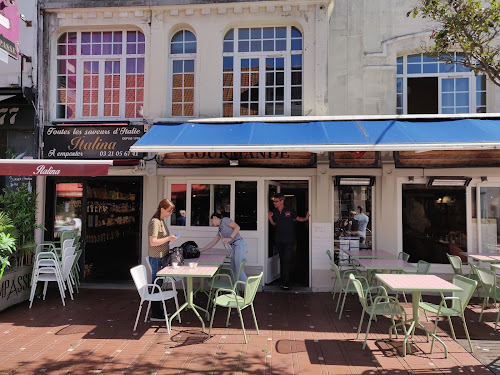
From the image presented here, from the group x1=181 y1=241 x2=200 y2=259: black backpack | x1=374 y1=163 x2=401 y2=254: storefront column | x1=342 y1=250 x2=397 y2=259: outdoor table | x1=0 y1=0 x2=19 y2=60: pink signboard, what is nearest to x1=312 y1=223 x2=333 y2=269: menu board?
x1=342 y1=250 x2=397 y2=259: outdoor table

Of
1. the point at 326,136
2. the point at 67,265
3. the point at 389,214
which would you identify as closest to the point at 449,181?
the point at 389,214

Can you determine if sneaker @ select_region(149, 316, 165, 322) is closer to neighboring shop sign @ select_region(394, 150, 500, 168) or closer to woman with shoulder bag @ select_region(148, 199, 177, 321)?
woman with shoulder bag @ select_region(148, 199, 177, 321)

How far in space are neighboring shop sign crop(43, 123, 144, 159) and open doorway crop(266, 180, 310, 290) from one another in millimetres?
3246

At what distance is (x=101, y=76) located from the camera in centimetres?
888

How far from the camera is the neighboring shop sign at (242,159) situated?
26.4 feet

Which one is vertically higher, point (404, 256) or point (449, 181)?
point (449, 181)

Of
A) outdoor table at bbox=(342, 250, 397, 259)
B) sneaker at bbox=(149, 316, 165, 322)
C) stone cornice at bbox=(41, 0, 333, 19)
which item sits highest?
stone cornice at bbox=(41, 0, 333, 19)

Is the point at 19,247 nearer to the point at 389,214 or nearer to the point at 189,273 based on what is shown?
the point at 189,273

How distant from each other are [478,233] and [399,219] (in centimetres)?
165

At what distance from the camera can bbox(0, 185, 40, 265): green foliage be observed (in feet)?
23.1

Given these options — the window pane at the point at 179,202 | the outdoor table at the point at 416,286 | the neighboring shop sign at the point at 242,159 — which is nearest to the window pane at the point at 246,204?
the neighboring shop sign at the point at 242,159

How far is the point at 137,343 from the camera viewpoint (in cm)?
511

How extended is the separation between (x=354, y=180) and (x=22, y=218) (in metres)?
6.58

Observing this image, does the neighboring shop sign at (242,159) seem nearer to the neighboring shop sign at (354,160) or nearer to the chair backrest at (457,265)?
the neighboring shop sign at (354,160)
